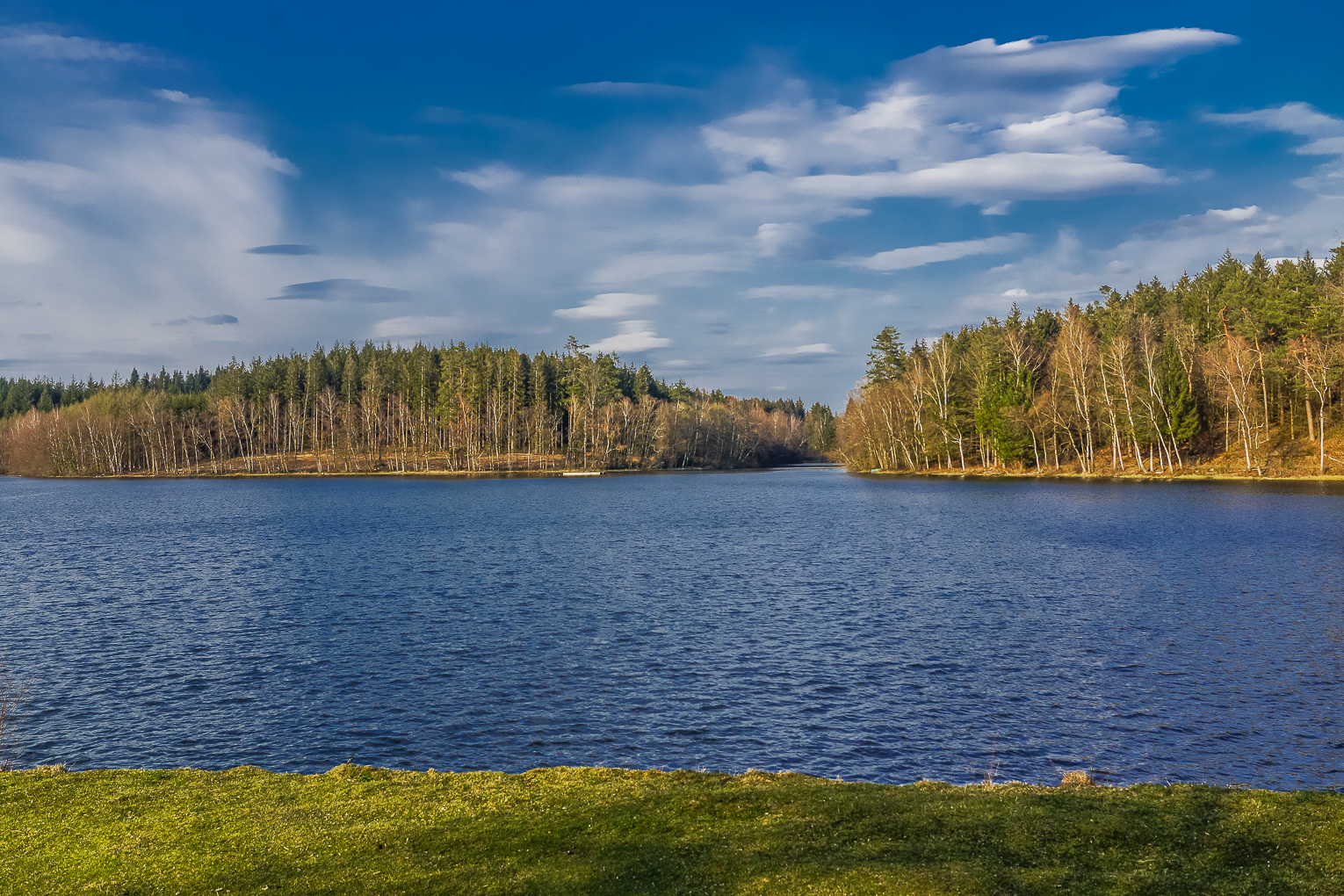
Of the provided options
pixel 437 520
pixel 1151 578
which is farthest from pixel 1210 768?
pixel 437 520

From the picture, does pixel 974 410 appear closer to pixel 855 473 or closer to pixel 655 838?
pixel 855 473

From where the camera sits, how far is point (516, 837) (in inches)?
454

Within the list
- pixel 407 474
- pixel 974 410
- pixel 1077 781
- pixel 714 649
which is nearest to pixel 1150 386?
pixel 974 410

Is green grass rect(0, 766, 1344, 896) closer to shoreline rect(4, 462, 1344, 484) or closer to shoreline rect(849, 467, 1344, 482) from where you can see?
shoreline rect(4, 462, 1344, 484)

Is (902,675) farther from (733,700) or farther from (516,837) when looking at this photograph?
(516,837)

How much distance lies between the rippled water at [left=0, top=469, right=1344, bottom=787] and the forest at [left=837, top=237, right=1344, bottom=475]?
36969mm

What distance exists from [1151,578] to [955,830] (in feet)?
116

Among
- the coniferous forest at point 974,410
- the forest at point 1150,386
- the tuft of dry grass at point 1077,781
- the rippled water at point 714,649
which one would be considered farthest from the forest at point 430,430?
the tuft of dry grass at point 1077,781

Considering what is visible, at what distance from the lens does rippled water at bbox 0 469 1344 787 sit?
787 inches

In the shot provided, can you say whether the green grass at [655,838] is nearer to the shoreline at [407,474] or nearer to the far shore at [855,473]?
the far shore at [855,473]

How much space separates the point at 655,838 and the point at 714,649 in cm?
1795

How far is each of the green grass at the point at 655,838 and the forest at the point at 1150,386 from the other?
91277 mm

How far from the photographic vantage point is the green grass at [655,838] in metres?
9.84

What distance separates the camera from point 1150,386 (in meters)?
100
